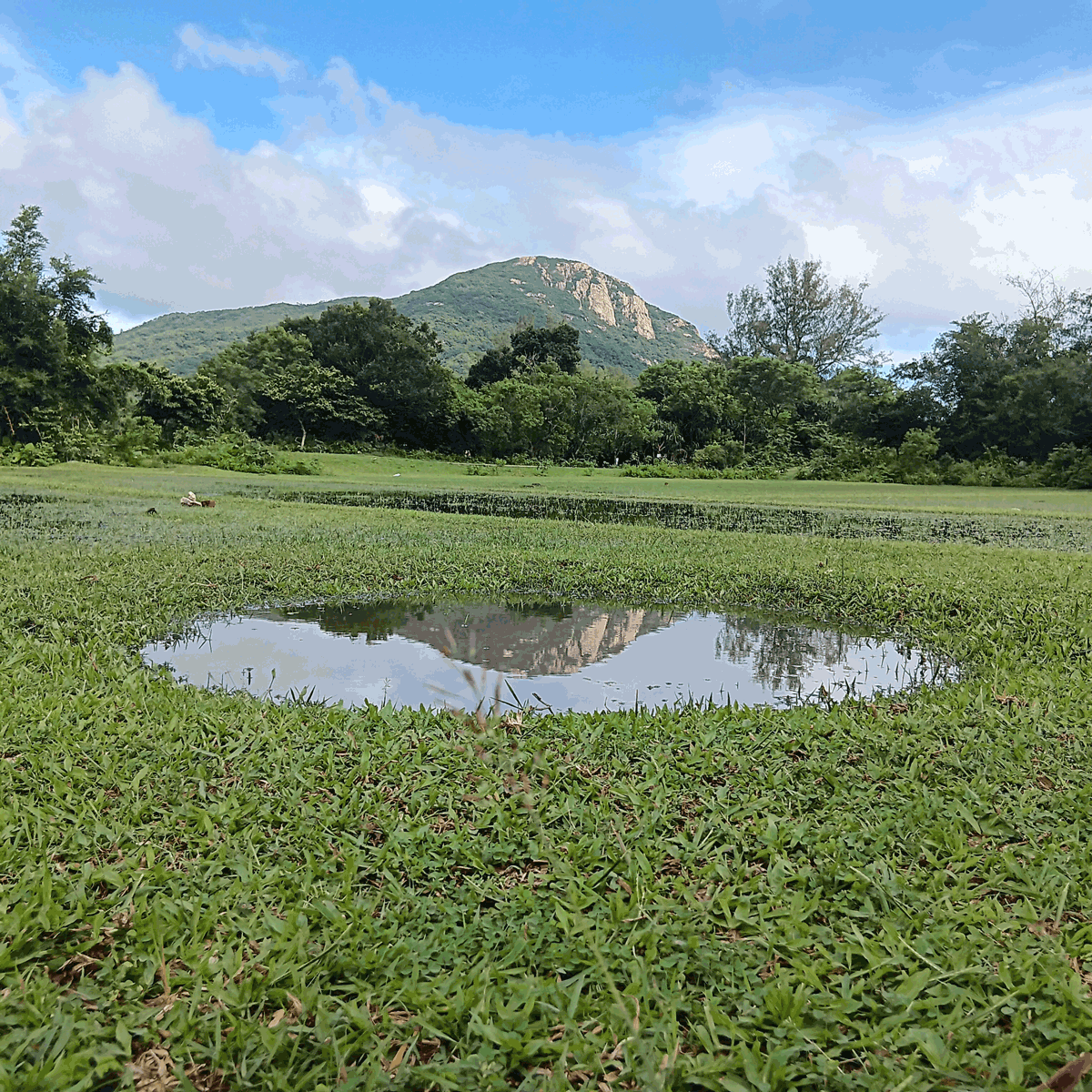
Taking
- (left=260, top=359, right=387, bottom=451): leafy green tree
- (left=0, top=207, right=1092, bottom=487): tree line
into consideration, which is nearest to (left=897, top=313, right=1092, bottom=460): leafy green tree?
(left=0, top=207, right=1092, bottom=487): tree line

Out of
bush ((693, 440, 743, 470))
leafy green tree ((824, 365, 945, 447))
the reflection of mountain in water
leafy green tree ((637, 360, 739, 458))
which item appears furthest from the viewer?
leafy green tree ((637, 360, 739, 458))

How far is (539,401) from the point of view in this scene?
37.8 meters

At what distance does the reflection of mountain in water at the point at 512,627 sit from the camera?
4730mm

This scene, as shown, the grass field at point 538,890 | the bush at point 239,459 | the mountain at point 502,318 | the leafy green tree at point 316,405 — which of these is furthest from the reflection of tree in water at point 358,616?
the mountain at point 502,318

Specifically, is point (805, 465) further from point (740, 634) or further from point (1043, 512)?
point (740, 634)

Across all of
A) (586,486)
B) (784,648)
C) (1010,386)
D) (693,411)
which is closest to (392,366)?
(693,411)

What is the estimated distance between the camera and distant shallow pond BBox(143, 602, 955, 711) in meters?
4.10

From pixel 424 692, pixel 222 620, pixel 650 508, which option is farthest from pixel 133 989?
pixel 650 508

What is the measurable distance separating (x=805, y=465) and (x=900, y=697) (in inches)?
1287

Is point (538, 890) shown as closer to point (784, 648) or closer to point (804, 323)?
point (784, 648)

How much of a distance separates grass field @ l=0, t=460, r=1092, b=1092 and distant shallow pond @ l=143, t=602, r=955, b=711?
17.3 inches

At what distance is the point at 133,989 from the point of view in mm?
1791

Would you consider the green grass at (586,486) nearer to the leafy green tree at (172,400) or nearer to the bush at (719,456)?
the leafy green tree at (172,400)

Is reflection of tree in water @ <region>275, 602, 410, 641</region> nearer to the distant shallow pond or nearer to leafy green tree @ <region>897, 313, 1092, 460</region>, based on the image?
the distant shallow pond
